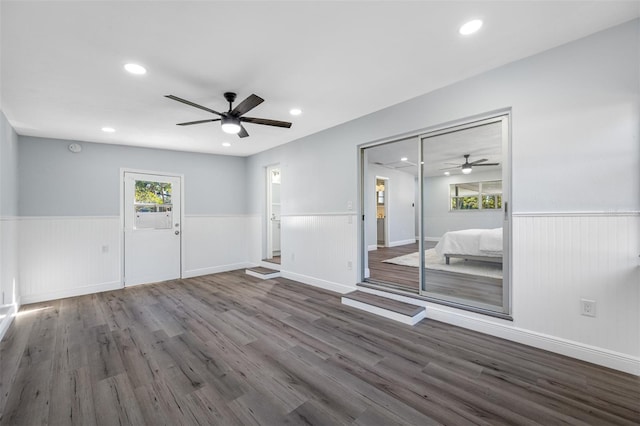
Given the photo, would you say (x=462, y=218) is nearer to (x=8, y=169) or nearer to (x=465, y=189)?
(x=465, y=189)

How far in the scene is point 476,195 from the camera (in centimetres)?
352

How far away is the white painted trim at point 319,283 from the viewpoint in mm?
4145

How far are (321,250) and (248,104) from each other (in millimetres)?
2660

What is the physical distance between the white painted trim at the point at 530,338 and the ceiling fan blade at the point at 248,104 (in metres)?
2.85

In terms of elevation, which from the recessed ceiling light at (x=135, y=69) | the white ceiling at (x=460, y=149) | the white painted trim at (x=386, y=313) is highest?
the recessed ceiling light at (x=135, y=69)

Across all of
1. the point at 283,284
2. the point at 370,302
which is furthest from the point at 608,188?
the point at 283,284

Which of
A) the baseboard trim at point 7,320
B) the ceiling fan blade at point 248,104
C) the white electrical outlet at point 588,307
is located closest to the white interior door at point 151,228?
the baseboard trim at point 7,320

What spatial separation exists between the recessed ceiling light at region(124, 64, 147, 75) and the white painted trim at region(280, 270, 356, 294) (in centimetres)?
359

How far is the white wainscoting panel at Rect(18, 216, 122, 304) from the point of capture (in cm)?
414

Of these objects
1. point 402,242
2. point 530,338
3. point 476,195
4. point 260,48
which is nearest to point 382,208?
point 402,242

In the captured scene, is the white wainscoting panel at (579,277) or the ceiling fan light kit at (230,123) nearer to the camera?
the white wainscoting panel at (579,277)

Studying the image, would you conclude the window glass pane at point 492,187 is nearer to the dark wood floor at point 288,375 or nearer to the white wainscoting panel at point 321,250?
the dark wood floor at point 288,375

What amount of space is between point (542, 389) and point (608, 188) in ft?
5.30

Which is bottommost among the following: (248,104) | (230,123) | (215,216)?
(215,216)
